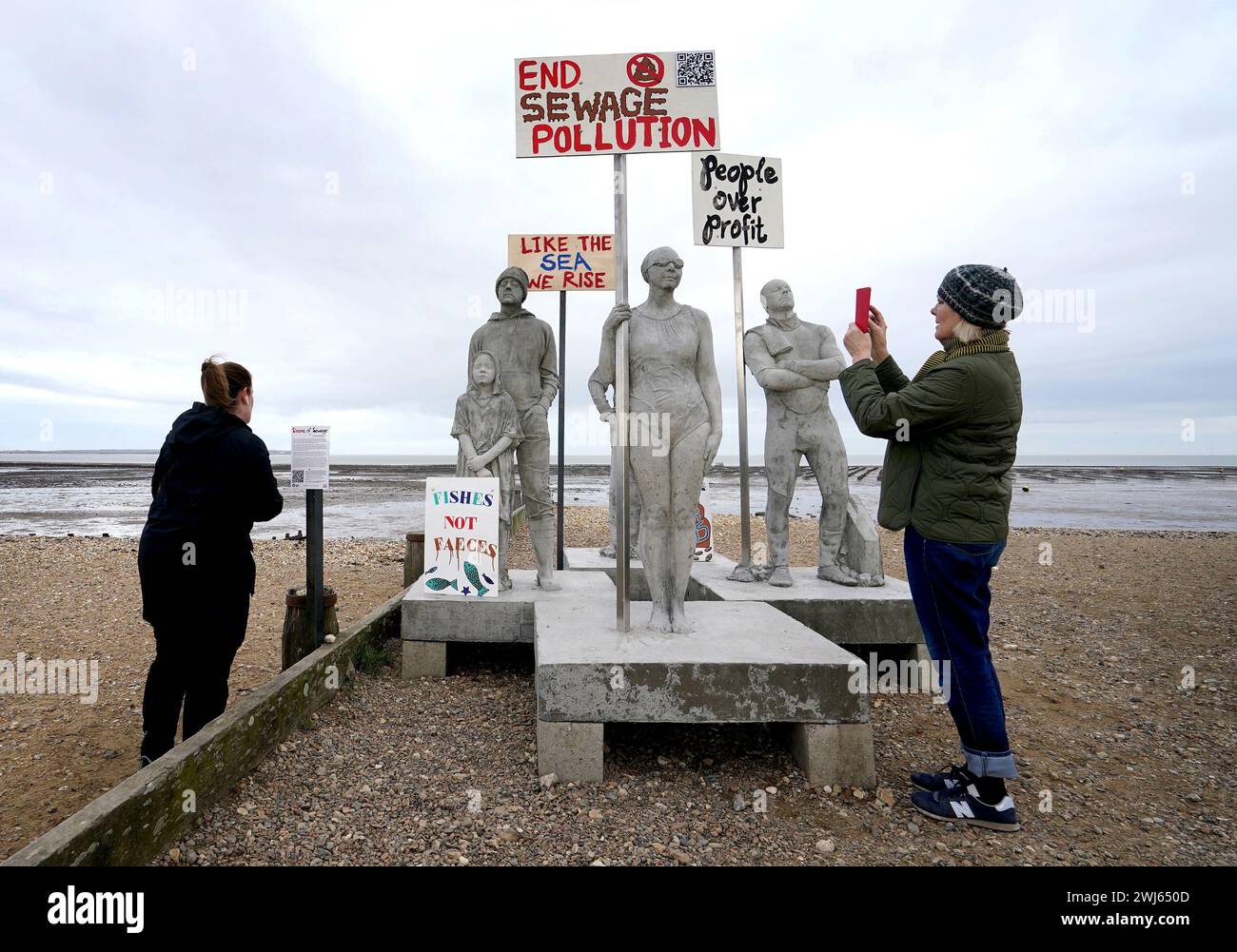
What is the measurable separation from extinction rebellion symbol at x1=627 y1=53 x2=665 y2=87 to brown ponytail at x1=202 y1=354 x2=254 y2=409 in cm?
293

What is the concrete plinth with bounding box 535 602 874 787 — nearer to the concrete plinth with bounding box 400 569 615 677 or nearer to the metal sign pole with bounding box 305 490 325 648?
the concrete plinth with bounding box 400 569 615 677

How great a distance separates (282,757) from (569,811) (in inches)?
61.1

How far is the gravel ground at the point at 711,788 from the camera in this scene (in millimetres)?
2639

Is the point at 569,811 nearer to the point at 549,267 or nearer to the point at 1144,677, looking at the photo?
the point at 1144,677

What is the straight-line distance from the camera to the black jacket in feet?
9.99

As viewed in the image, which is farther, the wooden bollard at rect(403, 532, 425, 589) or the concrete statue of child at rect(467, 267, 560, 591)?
the wooden bollard at rect(403, 532, 425, 589)

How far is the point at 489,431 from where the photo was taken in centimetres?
508

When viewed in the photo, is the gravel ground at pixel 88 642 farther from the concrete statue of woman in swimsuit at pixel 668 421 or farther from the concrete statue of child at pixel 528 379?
the concrete statue of woman in swimsuit at pixel 668 421

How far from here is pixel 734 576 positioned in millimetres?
5582

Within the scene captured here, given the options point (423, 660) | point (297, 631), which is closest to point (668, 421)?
point (423, 660)

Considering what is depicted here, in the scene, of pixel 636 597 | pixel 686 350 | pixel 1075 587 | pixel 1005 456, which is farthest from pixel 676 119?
pixel 1075 587

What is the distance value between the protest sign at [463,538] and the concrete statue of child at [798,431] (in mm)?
2218

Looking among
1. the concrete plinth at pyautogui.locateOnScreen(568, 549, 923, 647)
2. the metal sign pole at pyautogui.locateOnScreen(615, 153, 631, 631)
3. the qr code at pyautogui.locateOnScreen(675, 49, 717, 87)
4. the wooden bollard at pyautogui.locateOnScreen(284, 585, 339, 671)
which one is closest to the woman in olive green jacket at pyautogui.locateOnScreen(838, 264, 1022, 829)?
the metal sign pole at pyautogui.locateOnScreen(615, 153, 631, 631)

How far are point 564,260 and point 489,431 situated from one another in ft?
10.4
